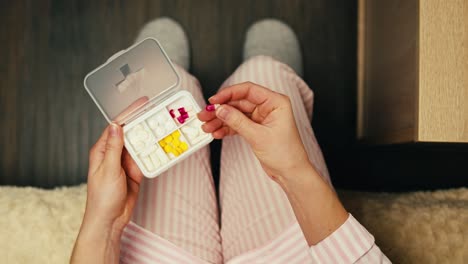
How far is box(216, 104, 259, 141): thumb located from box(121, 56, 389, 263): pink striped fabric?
0.17 m

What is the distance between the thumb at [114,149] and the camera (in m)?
0.54

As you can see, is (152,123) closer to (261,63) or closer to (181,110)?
(181,110)

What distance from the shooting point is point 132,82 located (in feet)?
2.10

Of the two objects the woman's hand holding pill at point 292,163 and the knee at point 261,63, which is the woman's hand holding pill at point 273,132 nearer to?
the woman's hand holding pill at point 292,163

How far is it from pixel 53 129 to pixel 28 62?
0.20 m

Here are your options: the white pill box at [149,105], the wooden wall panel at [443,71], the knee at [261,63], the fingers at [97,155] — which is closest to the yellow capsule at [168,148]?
the white pill box at [149,105]

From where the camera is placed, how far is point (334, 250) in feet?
1.66

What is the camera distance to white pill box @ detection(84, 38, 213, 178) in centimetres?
61

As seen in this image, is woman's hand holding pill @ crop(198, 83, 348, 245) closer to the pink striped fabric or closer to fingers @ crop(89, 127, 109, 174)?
the pink striped fabric

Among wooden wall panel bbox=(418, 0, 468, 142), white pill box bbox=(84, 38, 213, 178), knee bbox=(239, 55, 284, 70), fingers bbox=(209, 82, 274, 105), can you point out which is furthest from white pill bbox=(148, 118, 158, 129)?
wooden wall panel bbox=(418, 0, 468, 142)

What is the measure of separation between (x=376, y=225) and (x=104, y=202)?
0.50 m

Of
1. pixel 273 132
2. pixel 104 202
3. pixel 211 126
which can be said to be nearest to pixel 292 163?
pixel 273 132

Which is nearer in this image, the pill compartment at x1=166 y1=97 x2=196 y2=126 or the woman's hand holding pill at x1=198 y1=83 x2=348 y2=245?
the woman's hand holding pill at x1=198 y1=83 x2=348 y2=245

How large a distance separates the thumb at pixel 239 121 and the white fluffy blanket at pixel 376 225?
14.6 inches
